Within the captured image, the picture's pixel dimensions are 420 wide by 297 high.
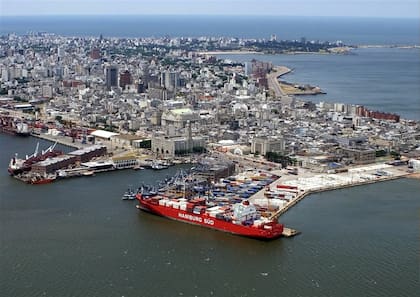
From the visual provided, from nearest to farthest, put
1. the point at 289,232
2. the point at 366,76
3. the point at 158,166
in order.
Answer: the point at 289,232 < the point at 158,166 < the point at 366,76

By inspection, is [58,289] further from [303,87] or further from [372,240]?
[303,87]

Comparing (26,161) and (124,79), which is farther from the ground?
(124,79)

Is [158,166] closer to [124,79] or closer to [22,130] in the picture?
[22,130]

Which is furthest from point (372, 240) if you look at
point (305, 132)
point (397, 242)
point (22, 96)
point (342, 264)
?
point (22, 96)

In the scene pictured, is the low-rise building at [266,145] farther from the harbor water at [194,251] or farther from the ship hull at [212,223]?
the ship hull at [212,223]

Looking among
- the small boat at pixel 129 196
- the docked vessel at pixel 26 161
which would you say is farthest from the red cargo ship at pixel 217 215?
the docked vessel at pixel 26 161

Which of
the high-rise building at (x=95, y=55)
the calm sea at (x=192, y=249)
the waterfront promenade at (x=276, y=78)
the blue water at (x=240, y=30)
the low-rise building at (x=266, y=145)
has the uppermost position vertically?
the blue water at (x=240, y=30)

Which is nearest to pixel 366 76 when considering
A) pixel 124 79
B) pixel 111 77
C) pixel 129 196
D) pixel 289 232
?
pixel 124 79
